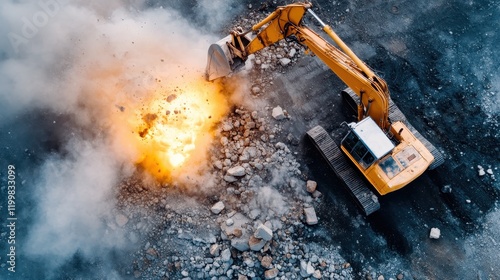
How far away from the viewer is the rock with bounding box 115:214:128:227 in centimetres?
1267

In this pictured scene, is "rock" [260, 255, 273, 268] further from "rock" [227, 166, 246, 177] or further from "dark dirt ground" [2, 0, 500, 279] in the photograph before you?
"rock" [227, 166, 246, 177]

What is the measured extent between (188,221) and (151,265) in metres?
1.58

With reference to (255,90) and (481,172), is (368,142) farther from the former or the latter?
(481,172)

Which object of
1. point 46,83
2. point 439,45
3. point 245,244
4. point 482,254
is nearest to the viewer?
point 245,244

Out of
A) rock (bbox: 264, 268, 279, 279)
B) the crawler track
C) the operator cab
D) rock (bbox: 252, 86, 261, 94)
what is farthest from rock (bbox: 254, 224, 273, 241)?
rock (bbox: 252, 86, 261, 94)

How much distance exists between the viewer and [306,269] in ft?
40.7

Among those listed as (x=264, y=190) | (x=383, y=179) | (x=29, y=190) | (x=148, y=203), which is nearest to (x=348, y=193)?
(x=383, y=179)

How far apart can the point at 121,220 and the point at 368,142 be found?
7.40m

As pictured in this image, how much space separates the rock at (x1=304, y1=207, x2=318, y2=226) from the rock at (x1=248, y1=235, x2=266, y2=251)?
5.20 feet

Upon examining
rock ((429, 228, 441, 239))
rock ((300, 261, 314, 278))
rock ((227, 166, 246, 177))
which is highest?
rock ((227, 166, 246, 177))

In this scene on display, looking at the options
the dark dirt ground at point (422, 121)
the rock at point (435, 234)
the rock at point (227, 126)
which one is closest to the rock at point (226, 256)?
the dark dirt ground at point (422, 121)

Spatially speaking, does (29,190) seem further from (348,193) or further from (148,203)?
(348,193)

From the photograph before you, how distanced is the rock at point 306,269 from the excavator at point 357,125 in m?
2.41

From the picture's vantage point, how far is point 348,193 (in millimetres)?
13750
